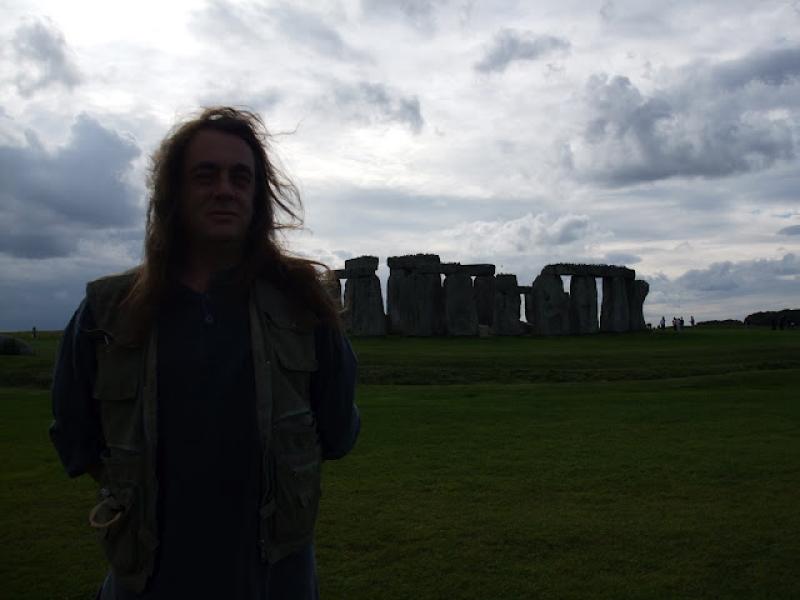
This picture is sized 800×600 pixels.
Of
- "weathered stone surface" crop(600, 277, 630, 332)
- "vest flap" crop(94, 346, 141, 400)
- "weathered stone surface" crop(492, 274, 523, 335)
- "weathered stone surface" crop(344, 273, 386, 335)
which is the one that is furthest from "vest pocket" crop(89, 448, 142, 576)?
"weathered stone surface" crop(600, 277, 630, 332)

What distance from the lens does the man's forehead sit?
9.20 ft

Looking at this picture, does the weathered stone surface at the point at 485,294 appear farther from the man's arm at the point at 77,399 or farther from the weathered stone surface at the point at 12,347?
the man's arm at the point at 77,399

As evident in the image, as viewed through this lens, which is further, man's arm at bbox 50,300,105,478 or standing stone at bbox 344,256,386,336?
standing stone at bbox 344,256,386,336

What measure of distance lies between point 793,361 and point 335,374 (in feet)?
64.4

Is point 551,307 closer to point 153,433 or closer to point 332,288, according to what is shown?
point 332,288

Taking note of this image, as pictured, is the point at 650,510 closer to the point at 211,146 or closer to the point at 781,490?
the point at 781,490

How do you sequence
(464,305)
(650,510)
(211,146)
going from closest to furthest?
(211,146) → (650,510) → (464,305)

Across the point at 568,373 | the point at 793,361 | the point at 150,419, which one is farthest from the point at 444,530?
the point at 793,361

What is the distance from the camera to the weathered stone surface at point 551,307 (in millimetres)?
32222

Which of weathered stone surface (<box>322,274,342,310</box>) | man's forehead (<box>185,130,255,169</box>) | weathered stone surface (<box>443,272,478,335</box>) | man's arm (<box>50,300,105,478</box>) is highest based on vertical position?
weathered stone surface (<box>443,272,478,335</box>)

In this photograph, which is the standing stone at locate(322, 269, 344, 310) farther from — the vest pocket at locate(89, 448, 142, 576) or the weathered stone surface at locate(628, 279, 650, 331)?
the weathered stone surface at locate(628, 279, 650, 331)

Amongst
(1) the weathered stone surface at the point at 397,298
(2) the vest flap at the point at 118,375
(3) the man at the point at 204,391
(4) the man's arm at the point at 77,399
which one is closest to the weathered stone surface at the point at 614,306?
(1) the weathered stone surface at the point at 397,298

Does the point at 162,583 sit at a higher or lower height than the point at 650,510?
higher

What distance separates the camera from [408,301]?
30.9 meters
